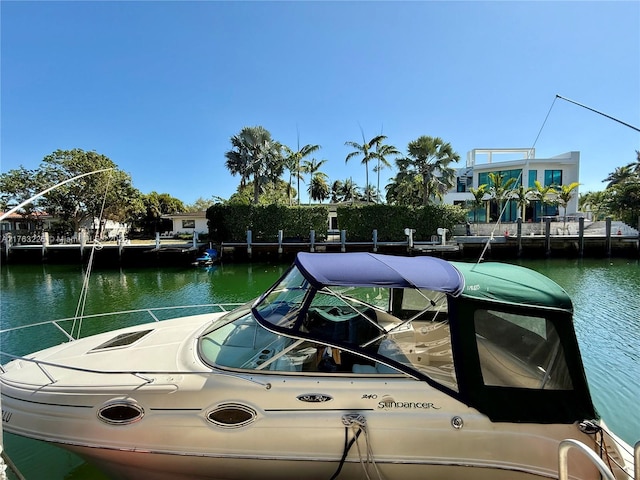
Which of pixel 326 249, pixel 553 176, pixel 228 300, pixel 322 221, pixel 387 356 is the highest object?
pixel 553 176

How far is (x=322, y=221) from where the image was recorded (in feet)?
87.0

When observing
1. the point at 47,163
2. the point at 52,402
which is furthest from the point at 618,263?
the point at 47,163

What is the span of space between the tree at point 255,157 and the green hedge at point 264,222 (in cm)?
575

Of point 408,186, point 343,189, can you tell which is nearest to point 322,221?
point 408,186

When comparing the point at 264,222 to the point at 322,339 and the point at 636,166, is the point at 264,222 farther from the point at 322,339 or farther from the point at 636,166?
the point at 636,166

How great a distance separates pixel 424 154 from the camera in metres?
28.8

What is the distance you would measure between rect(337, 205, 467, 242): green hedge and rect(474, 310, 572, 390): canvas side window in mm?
23874

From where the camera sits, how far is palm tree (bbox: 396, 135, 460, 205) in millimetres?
28516

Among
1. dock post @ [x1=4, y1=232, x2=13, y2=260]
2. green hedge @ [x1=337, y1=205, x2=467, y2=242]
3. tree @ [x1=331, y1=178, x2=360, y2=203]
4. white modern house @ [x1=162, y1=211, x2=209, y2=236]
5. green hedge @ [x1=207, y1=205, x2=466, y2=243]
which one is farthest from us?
tree @ [x1=331, y1=178, x2=360, y2=203]

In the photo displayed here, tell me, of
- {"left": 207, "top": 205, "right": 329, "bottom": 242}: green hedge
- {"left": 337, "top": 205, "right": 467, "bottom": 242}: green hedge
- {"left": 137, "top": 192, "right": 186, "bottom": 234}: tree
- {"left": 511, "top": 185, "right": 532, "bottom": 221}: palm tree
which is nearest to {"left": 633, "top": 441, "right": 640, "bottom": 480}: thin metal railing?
{"left": 207, "top": 205, "right": 329, "bottom": 242}: green hedge

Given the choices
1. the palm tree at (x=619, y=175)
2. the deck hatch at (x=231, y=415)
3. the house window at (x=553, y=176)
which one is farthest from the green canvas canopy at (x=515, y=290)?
the palm tree at (x=619, y=175)

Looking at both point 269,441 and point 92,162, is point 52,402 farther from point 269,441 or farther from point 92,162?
point 92,162

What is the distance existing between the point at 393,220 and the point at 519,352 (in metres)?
24.1

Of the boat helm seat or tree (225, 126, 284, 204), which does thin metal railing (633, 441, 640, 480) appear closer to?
the boat helm seat
